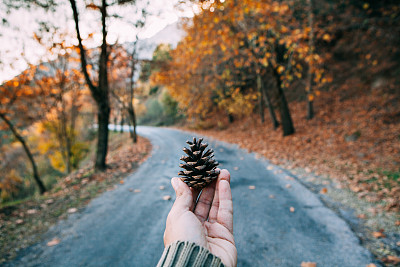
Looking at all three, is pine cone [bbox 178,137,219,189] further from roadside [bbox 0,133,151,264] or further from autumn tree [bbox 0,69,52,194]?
autumn tree [bbox 0,69,52,194]

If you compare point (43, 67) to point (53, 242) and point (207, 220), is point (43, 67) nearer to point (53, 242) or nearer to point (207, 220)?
point (53, 242)

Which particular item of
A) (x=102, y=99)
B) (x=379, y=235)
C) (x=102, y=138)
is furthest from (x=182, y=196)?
(x=102, y=138)

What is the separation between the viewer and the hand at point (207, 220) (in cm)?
165

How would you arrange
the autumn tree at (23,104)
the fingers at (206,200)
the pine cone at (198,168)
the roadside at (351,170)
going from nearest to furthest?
the pine cone at (198,168), the fingers at (206,200), the roadside at (351,170), the autumn tree at (23,104)

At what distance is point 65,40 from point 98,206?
9396 mm

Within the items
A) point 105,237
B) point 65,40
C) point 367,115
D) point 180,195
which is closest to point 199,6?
point 180,195

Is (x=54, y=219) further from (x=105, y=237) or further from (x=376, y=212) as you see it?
(x=376, y=212)

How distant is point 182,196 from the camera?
2053 mm

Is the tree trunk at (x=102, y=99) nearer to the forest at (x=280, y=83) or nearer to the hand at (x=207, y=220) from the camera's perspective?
the forest at (x=280, y=83)

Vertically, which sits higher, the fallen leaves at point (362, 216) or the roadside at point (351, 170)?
the roadside at point (351, 170)

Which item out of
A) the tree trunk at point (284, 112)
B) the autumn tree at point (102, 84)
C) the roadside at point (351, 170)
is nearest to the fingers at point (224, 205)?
the roadside at point (351, 170)

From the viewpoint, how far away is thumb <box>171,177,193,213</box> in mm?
1964

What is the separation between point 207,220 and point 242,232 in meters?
2.13

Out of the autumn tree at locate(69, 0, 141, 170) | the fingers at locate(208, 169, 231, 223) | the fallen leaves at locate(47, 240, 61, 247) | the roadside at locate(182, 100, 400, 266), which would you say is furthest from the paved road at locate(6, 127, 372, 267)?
the autumn tree at locate(69, 0, 141, 170)
